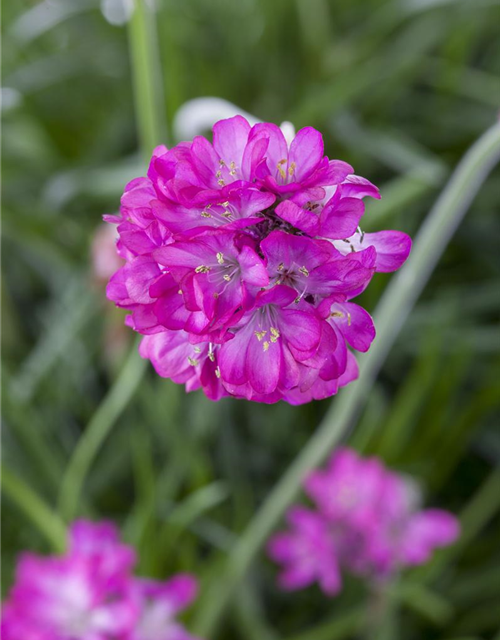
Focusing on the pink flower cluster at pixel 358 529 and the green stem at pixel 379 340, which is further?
the pink flower cluster at pixel 358 529

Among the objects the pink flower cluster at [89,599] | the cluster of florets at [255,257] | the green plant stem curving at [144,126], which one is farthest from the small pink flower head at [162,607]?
the cluster of florets at [255,257]

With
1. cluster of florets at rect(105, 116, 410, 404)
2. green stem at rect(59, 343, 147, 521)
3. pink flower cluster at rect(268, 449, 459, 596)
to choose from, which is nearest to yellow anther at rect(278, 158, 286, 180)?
cluster of florets at rect(105, 116, 410, 404)

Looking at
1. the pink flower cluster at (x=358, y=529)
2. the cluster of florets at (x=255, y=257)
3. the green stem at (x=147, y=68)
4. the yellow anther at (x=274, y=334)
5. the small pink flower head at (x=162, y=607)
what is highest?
the green stem at (x=147, y=68)

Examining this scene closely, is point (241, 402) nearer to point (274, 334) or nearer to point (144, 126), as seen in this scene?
point (144, 126)

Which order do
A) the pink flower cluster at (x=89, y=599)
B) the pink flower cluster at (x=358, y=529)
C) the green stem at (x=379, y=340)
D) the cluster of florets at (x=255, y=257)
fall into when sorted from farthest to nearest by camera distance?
the pink flower cluster at (x=358, y=529) → the pink flower cluster at (x=89, y=599) → the green stem at (x=379, y=340) → the cluster of florets at (x=255, y=257)

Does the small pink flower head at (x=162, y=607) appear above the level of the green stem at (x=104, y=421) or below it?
below

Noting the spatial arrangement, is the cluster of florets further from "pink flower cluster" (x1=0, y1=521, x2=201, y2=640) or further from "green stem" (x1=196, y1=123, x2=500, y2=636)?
"pink flower cluster" (x1=0, y1=521, x2=201, y2=640)

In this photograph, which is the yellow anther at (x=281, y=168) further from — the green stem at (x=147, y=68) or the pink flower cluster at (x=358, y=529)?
the pink flower cluster at (x=358, y=529)
